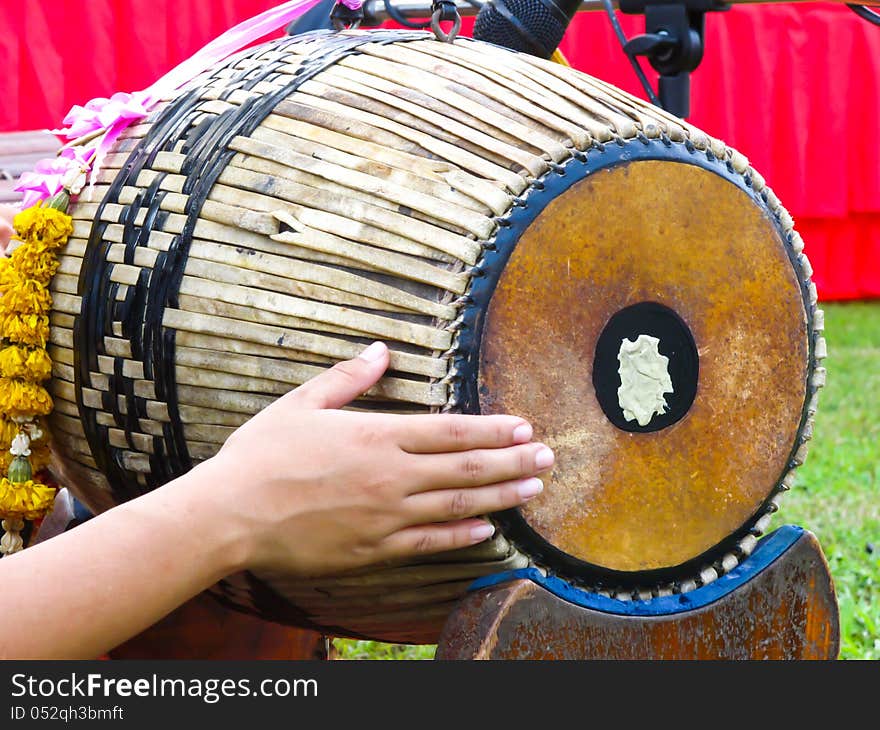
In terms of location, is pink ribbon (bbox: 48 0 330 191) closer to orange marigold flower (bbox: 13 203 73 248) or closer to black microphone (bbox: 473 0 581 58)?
orange marigold flower (bbox: 13 203 73 248)

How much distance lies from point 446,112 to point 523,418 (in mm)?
368

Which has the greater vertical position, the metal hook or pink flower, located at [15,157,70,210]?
the metal hook

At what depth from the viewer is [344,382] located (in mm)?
1169

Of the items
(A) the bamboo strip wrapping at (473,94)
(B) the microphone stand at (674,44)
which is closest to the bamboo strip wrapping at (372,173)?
(A) the bamboo strip wrapping at (473,94)

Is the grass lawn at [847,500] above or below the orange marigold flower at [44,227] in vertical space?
below

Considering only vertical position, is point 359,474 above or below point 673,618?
above

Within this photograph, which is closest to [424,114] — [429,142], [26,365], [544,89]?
[429,142]

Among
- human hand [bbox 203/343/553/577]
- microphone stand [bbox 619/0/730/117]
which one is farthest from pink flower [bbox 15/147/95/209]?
microphone stand [bbox 619/0/730/117]

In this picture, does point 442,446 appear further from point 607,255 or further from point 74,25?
point 74,25

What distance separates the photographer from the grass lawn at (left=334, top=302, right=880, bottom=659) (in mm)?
2639

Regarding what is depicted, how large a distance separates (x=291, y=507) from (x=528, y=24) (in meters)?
0.86

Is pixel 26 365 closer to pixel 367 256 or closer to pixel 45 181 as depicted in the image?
pixel 45 181

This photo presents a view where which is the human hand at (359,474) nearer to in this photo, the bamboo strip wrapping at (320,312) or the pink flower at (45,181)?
the bamboo strip wrapping at (320,312)

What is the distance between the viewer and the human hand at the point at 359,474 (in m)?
1.15
